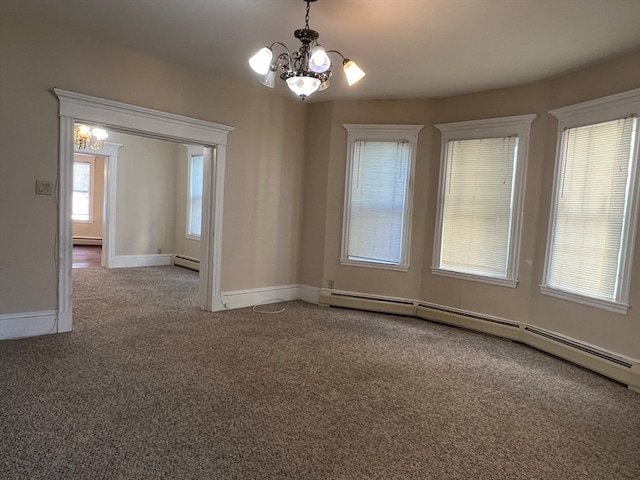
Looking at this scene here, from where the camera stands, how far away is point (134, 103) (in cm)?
396

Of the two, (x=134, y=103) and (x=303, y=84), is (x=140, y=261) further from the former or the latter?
(x=303, y=84)

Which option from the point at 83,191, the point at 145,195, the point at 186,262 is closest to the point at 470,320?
the point at 186,262

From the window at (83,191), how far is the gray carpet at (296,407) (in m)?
7.45

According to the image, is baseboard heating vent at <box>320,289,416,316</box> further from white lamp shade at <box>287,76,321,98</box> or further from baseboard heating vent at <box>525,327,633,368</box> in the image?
white lamp shade at <box>287,76,321,98</box>

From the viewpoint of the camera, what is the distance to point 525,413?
2.67m

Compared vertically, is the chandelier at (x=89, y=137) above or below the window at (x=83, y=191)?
above

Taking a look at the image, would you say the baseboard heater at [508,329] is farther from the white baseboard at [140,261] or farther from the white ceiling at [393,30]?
the white baseboard at [140,261]

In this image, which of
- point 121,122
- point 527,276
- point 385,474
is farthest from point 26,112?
point 527,276

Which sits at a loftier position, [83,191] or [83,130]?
[83,130]

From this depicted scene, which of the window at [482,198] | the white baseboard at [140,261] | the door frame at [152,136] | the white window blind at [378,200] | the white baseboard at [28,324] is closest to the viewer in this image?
the white baseboard at [28,324]

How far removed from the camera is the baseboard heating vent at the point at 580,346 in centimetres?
330

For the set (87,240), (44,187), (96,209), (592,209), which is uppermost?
(592,209)

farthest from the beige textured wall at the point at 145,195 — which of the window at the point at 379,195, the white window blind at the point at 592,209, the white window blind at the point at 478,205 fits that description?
the white window blind at the point at 592,209

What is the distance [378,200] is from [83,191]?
8849mm
